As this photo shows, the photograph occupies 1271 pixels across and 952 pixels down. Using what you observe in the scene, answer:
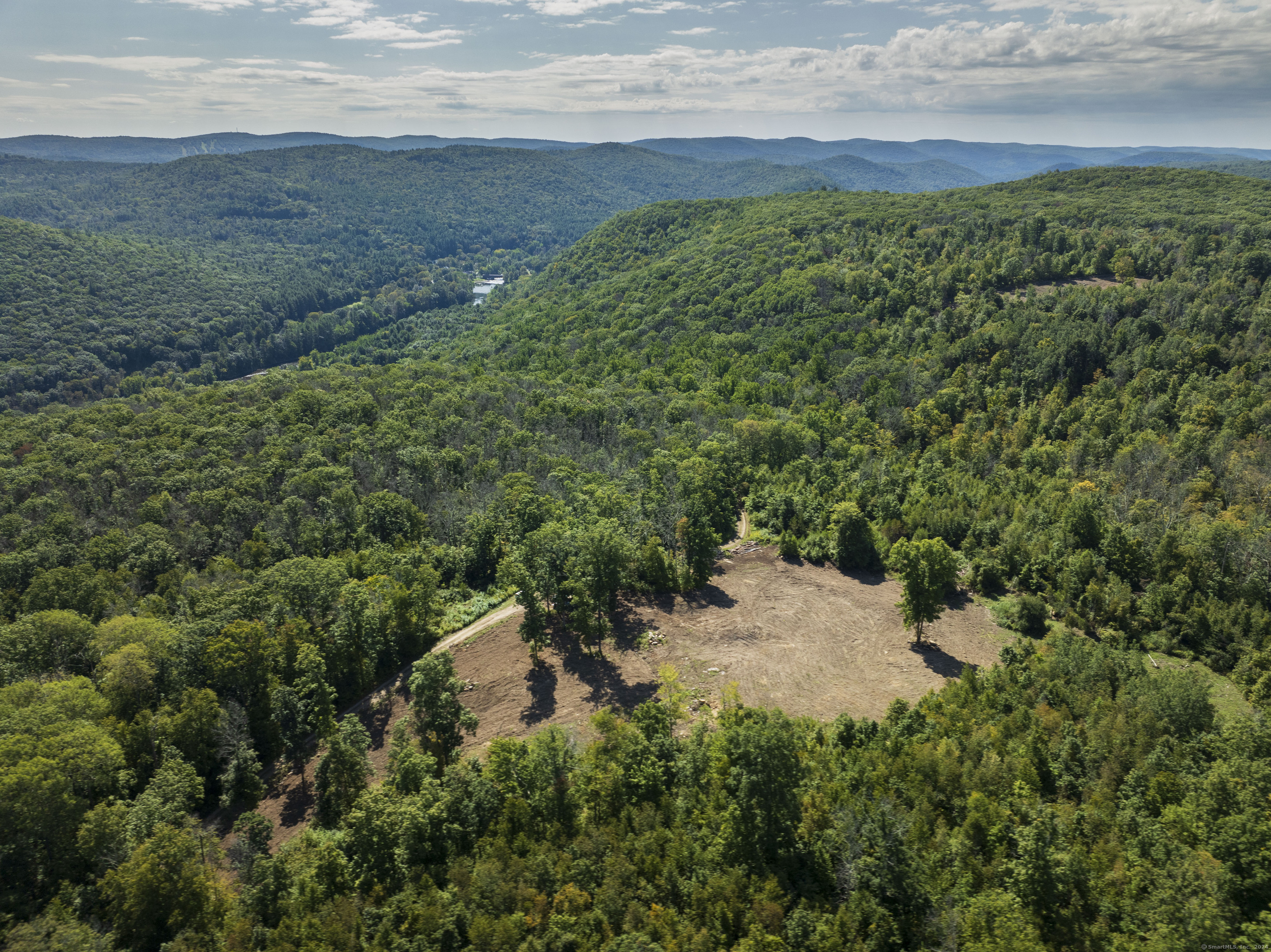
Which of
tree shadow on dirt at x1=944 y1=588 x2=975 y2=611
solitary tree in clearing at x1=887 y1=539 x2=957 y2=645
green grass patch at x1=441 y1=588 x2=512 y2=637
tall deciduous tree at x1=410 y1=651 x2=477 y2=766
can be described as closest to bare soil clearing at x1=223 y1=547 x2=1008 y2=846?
tree shadow on dirt at x1=944 y1=588 x2=975 y2=611

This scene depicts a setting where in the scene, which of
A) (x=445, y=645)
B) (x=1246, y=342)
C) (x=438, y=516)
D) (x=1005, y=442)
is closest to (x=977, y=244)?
(x=1246, y=342)

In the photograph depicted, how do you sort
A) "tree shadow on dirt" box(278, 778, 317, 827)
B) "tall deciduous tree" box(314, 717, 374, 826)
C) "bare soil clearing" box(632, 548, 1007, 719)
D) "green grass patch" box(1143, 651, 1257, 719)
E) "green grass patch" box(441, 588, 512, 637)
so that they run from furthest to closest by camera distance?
1. "green grass patch" box(441, 588, 512, 637)
2. "bare soil clearing" box(632, 548, 1007, 719)
3. "green grass patch" box(1143, 651, 1257, 719)
4. "tree shadow on dirt" box(278, 778, 317, 827)
5. "tall deciduous tree" box(314, 717, 374, 826)

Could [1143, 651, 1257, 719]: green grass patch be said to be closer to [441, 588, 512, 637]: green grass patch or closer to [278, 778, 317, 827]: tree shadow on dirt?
[441, 588, 512, 637]: green grass patch

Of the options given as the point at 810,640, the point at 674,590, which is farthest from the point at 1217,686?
the point at 674,590

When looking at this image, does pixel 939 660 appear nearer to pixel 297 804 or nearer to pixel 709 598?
pixel 709 598

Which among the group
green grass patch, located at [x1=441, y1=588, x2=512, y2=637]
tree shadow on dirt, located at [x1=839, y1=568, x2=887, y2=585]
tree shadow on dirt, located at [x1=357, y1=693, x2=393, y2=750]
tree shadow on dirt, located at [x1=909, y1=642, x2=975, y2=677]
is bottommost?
tree shadow on dirt, located at [x1=839, y1=568, x2=887, y2=585]

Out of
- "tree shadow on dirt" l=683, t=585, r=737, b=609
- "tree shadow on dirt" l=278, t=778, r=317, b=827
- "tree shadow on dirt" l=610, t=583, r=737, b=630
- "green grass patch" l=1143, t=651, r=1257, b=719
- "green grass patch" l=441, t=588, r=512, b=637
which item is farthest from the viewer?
"tree shadow on dirt" l=683, t=585, r=737, b=609

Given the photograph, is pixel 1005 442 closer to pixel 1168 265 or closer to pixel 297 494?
pixel 1168 265
